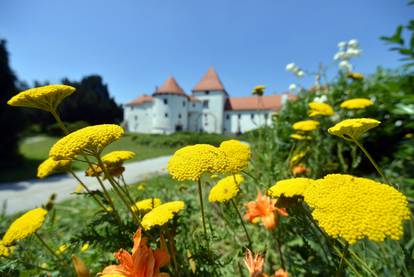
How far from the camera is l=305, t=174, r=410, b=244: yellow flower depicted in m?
0.44

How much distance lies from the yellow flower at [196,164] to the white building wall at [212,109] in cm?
3646

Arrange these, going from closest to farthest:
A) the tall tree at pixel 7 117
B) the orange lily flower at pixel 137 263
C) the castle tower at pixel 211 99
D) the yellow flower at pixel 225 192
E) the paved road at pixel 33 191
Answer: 1. the orange lily flower at pixel 137 263
2. the yellow flower at pixel 225 192
3. the paved road at pixel 33 191
4. the tall tree at pixel 7 117
5. the castle tower at pixel 211 99

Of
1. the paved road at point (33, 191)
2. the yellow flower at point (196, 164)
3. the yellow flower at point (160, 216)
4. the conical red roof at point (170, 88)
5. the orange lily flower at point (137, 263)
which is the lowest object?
the paved road at point (33, 191)

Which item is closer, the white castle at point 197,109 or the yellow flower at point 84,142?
the yellow flower at point 84,142

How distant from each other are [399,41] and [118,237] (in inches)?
98.5

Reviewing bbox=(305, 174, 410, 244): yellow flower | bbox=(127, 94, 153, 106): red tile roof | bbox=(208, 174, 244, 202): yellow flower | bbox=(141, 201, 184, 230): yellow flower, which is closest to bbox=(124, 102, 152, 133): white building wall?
bbox=(127, 94, 153, 106): red tile roof

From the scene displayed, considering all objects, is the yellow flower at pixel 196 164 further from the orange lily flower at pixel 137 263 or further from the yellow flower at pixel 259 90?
the yellow flower at pixel 259 90

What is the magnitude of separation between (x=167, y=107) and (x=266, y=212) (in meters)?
35.0

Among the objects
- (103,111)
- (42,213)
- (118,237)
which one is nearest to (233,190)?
(118,237)

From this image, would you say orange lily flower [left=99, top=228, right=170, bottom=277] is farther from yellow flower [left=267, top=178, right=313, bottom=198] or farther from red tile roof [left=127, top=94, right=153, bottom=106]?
red tile roof [left=127, top=94, right=153, bottom=106]

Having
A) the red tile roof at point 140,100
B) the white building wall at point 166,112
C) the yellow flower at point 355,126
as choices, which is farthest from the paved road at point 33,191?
the red tile roof at point 140,100

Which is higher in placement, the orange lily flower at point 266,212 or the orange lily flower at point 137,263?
the orange lily flower at point 137,263

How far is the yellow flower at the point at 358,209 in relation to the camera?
0.44 metres

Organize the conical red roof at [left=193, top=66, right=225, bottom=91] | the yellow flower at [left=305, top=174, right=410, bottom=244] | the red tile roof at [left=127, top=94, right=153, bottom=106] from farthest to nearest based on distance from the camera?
the red tile roof at [left=127, top=94, right=153, bottom=106] < the conical red roof at [left=193, top=66, right=225, bottom=91] < the yellow flower at [left=305, top=174, right=410, bottom=244]
